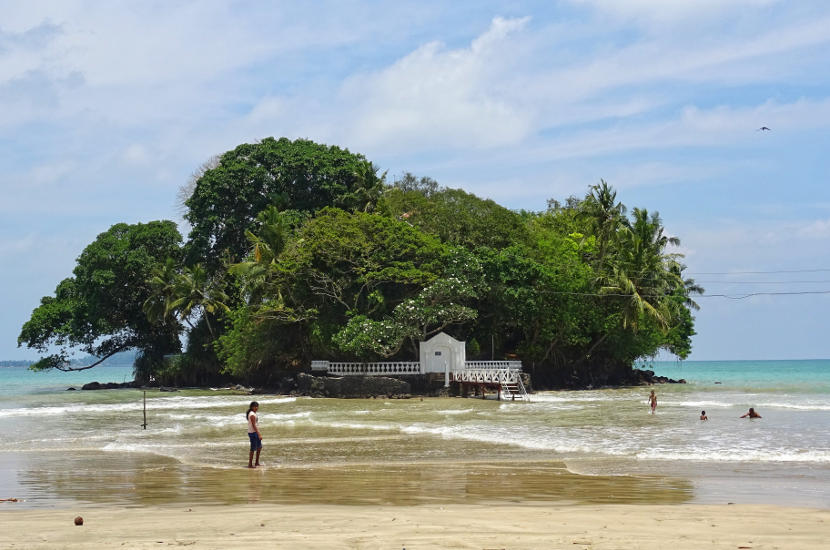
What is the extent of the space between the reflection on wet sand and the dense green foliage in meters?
26.5

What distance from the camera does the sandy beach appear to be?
8.03 metres

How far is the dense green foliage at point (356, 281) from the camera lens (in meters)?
44.9

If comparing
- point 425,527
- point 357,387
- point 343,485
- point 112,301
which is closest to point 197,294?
point 112,301

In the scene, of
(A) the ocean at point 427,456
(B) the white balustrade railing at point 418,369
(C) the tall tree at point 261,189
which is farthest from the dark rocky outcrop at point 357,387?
(C) the tall tree at point 261,189

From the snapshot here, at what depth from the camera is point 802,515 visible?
9.93 meters

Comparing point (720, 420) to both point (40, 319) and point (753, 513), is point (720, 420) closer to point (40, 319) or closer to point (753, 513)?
point (753, 513)

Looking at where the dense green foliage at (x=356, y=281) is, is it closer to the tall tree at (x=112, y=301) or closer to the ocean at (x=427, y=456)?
the tall tree at (x=112, y=301)

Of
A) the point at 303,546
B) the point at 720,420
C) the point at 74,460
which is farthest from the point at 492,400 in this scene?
the point at 303,546

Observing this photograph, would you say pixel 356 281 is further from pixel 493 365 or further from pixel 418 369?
pixel 493 365

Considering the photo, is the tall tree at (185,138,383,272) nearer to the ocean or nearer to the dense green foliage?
the dense green foliage

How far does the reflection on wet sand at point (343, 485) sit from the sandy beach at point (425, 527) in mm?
988

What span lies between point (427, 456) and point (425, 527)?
8887mm

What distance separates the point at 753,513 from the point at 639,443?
9722mm

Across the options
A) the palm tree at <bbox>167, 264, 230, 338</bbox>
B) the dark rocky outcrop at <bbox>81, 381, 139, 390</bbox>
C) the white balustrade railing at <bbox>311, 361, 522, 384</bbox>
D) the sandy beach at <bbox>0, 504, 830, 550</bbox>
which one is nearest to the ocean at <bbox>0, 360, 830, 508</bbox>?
the sandy beach at <bbox>0, 504, 830, 550</bbox>
